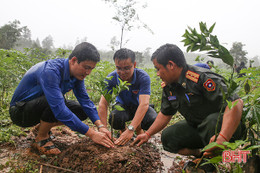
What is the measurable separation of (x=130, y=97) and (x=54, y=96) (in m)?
1.28

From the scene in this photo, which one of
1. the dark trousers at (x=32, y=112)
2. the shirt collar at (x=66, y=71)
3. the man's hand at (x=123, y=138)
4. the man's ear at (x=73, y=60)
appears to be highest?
the man's ear at (x=73, y=60)

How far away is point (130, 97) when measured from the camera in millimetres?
2898

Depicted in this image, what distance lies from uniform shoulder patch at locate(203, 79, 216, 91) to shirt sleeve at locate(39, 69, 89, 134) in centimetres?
131

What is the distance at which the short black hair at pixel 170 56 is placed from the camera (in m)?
1.80

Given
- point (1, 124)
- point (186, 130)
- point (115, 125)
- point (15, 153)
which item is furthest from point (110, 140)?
point (1, 124)

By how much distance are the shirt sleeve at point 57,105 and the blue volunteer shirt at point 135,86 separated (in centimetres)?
98

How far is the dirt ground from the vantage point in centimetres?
178

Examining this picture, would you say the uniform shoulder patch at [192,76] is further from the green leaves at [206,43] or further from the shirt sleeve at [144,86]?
the shirt sleeve at [144,86]

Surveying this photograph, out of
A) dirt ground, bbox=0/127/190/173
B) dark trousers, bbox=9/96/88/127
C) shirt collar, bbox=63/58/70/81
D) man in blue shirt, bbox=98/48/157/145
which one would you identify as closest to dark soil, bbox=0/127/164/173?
dirt ground, bbox=0/127/190/173

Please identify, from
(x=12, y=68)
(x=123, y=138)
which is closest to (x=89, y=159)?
(x=123, y=138)

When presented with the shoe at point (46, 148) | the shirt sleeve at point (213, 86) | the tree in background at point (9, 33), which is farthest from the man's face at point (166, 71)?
the tree in background at point (9, 33)

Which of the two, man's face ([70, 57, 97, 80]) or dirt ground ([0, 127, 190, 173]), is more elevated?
man's face ([70, 57, 97, 80])

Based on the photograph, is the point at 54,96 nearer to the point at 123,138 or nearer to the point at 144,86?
the point at 123,138

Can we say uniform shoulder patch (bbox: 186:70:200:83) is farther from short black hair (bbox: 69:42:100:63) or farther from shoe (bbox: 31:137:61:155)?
shoe (bbox: 31:137:61:155)
